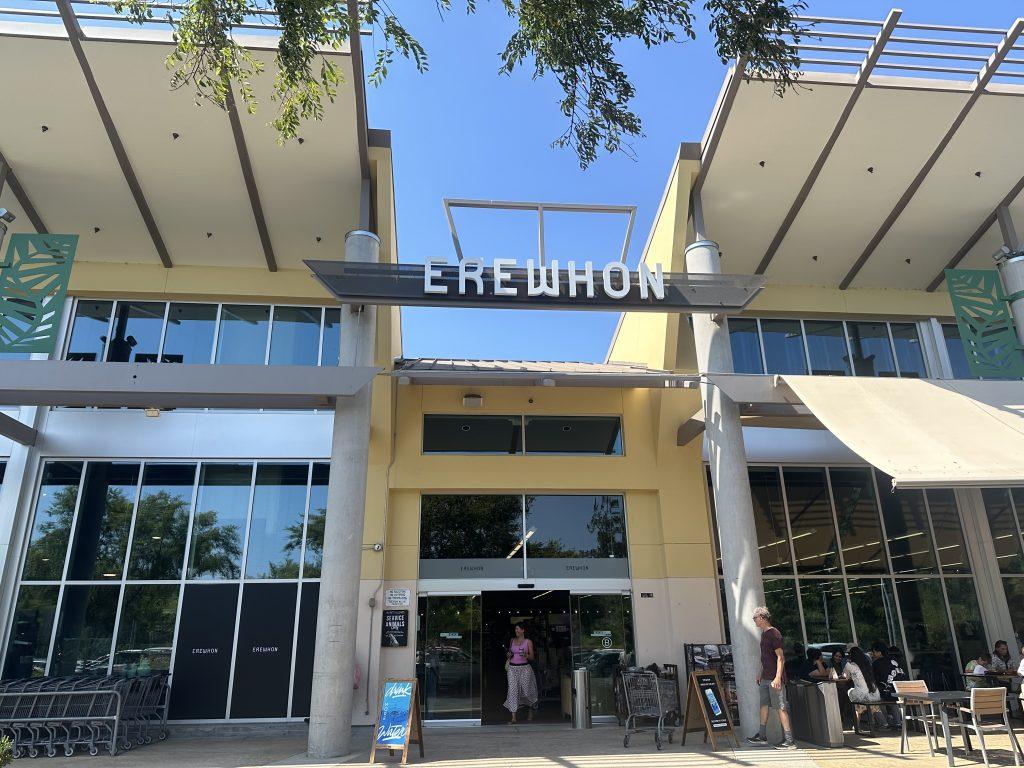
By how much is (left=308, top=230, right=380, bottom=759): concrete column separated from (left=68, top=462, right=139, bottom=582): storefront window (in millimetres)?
4508

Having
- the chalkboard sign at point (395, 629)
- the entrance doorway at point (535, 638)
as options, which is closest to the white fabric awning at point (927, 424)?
the entrance doorway at point (535, 638)

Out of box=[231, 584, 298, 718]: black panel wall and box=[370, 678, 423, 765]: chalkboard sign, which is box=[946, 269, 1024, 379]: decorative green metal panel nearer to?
box=[370, 678, 423, 765]: chalkboard sign

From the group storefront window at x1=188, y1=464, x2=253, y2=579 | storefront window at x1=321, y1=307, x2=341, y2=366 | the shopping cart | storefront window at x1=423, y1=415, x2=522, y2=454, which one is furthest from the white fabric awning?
storefront window at x1=188, y1=464, x2=253, y2=579

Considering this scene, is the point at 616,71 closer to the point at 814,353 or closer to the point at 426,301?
the point at 426,301

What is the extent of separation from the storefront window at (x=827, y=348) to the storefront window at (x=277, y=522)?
9.80 metres

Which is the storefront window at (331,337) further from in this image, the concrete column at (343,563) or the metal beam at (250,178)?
the concrete column at (343,563)

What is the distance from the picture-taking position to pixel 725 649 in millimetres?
11094

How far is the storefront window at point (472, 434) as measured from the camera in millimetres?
12609

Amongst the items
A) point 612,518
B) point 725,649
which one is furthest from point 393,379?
point 725,649

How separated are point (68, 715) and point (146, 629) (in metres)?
2.13

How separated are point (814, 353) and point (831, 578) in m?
4.25

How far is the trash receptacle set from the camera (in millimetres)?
10500

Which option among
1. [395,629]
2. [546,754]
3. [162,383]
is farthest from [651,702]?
[162,383]

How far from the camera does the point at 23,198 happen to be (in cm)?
1122
